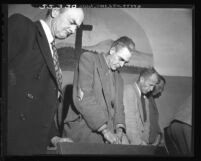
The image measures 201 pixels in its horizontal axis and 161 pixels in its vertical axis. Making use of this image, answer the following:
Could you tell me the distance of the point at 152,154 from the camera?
3.71 metres

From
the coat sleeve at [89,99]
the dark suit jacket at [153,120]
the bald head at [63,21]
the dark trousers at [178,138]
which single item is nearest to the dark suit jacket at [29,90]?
the bald head at [63,21]

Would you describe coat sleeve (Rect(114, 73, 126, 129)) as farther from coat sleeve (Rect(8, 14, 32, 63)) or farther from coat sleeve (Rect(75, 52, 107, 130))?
coat sleeve (Rect(8, 14, 32, 63))

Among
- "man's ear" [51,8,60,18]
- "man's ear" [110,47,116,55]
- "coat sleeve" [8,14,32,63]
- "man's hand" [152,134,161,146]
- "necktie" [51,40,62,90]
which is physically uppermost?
"man's ear" [51,8,60,18]

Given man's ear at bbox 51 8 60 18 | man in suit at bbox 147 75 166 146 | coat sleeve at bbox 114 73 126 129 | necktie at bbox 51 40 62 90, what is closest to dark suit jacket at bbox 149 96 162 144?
man in suit at bbox 147 75 166 146

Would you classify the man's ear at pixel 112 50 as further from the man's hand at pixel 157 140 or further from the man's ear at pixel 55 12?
the man's hand at pixel 157 140

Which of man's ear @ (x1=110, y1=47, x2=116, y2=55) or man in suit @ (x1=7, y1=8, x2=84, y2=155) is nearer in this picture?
man in suit @ (x1=7, y1=8, x2=84, y2=155)

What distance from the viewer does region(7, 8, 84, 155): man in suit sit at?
3660mm

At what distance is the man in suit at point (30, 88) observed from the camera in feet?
12.0

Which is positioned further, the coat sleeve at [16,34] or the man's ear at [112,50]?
the man's ear at [112,50]

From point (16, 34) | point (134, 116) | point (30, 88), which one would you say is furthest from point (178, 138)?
point (16, 34)

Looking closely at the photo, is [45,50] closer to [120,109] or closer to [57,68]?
[57,68]

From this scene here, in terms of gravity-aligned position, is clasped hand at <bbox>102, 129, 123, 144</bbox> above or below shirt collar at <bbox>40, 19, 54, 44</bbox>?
below
